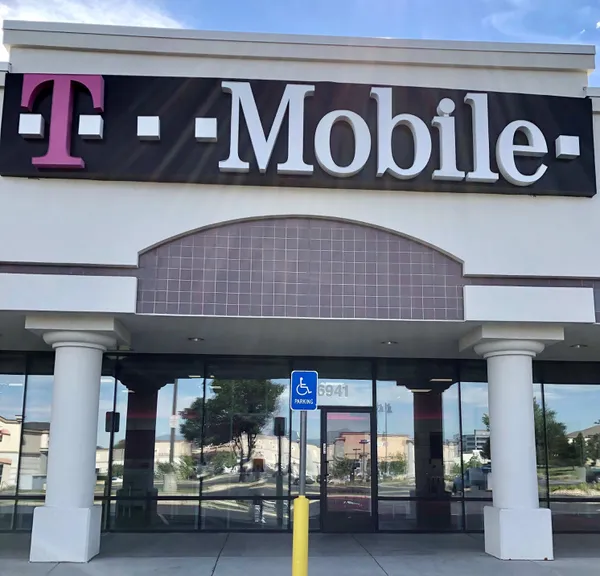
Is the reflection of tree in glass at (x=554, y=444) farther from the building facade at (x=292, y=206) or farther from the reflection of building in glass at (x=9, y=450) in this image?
the reflection of building in glass at (x=9, y=450)

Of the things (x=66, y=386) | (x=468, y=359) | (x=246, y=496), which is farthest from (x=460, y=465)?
(x=66, y=386)

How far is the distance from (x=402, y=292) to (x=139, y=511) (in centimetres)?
757

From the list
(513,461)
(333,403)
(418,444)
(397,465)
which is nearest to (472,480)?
(418,444)

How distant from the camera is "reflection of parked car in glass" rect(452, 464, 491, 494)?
15.4 meters

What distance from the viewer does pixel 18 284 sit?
36.9ft

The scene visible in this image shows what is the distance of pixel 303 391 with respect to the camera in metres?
8.66

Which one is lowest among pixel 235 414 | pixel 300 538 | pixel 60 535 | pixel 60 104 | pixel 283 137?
pixel 60 535

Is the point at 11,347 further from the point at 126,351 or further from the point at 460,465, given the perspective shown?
the point at 460,465

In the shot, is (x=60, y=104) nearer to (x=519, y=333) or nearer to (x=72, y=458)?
(x=72, y=458)

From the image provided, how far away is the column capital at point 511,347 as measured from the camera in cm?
1227

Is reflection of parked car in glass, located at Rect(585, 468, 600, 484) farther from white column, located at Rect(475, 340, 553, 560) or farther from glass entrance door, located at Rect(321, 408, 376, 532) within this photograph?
glass entrance door, located at Rect(321, 408, 376, 532)

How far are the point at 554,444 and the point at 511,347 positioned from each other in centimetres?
485

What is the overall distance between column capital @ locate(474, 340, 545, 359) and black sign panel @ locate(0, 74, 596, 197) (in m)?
2.57

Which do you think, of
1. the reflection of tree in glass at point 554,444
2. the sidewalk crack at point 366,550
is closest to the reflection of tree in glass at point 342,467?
the sidewalk crack at point 366,550
